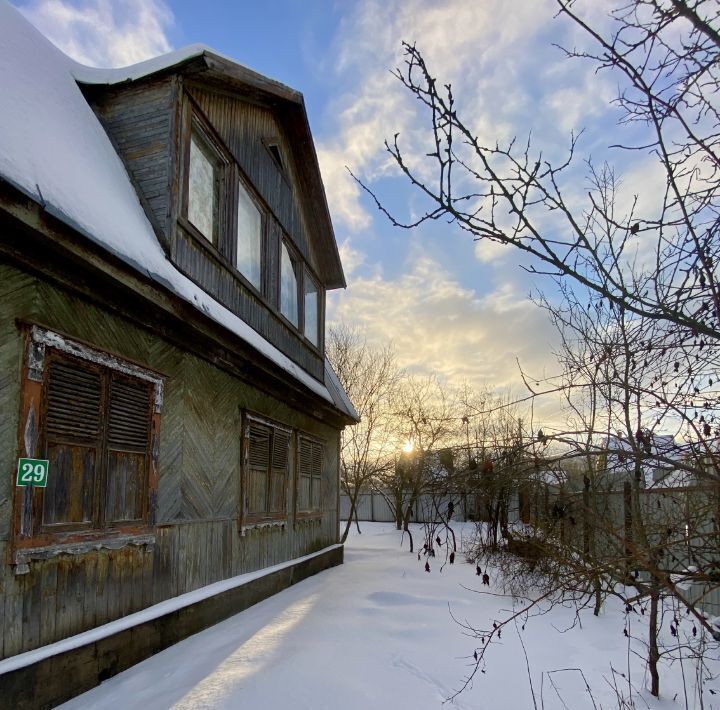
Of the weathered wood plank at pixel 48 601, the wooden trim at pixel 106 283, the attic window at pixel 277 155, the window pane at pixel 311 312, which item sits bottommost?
the weathered wood plank at pixel 48 601

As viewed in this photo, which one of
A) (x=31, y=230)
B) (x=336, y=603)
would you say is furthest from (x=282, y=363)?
(x=31, y=230)

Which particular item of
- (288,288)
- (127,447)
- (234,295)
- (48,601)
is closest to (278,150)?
(288,288)

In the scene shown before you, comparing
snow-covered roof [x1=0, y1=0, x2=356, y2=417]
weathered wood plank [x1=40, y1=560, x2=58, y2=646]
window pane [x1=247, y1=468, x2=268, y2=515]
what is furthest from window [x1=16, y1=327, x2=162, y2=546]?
window pane [x1=247, y1=468, x2=268, y2=515]

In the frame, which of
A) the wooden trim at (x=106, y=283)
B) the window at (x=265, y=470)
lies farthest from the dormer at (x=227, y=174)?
the window at (x=265, y=470)

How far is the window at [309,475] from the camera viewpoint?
10469 millimetres

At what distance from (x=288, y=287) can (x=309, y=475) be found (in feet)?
11.5

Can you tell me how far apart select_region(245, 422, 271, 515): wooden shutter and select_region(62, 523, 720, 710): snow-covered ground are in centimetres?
128

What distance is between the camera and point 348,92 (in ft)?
12.7

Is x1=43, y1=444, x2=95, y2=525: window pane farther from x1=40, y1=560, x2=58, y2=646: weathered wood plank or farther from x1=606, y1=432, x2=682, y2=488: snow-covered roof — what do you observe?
x1=606, y1=432, x2=682, y2=488: snow-covered roof

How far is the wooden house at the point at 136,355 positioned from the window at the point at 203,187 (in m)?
0.03

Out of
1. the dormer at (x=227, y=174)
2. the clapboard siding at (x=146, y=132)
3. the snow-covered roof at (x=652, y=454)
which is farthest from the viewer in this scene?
the dormer at (x=227, y=174)

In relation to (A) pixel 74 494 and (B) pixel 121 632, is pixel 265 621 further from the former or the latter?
(A) pixel 74 494

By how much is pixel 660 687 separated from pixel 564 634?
5.48 feet

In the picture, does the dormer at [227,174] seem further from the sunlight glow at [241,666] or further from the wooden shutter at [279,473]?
the sunlight glow at [241,666]
